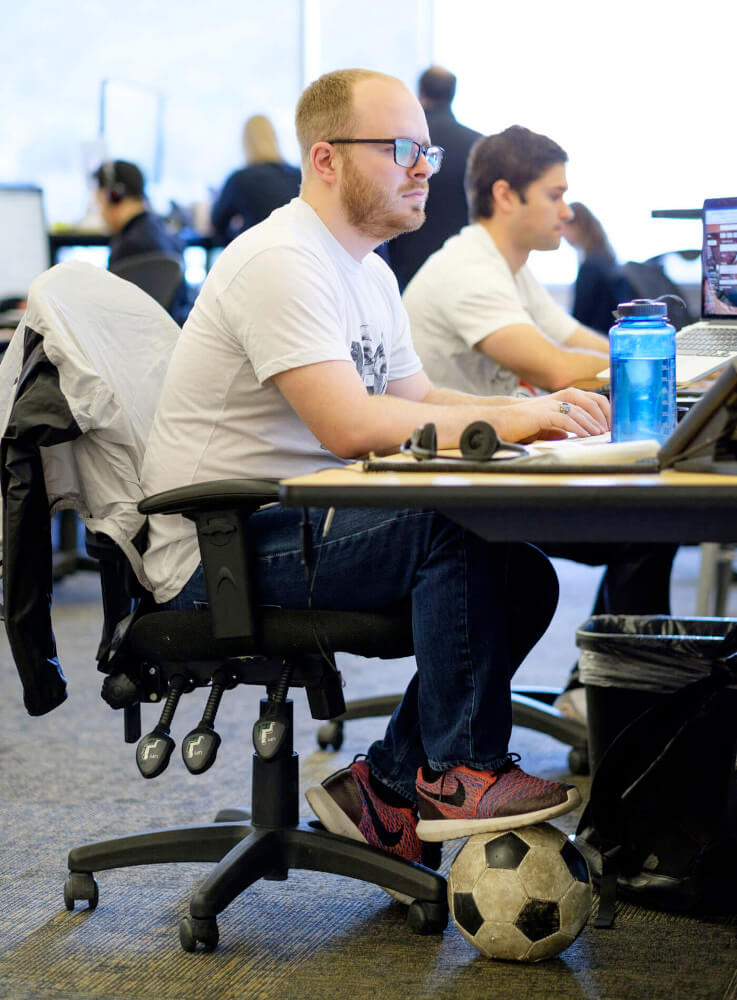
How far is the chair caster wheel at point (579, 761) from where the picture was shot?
2305 mm

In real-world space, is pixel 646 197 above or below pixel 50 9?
below

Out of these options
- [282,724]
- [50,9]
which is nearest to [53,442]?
[282,724]

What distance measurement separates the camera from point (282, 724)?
1577mm

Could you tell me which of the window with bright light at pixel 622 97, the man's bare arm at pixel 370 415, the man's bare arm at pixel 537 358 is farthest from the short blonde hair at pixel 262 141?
the man's bare arm at pixel 370 415

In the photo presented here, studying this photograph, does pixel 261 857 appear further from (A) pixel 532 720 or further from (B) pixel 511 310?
(B) pixel 511 310

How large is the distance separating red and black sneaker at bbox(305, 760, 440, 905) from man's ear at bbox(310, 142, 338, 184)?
83cm

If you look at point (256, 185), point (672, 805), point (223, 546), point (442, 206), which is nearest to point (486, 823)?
point (672, 805)

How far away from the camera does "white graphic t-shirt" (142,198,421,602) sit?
1565 millimetres

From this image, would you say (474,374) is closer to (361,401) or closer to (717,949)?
(361,401)

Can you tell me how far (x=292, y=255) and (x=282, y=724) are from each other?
58 centimetres

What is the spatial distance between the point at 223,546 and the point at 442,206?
2.41 meters

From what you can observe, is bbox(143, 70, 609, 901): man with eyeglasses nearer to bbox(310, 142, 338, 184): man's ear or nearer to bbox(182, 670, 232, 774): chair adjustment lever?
bbox(310, 142, 338, 184): man's ear

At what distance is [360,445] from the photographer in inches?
59.1

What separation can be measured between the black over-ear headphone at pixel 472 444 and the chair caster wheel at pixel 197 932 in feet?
2.19
